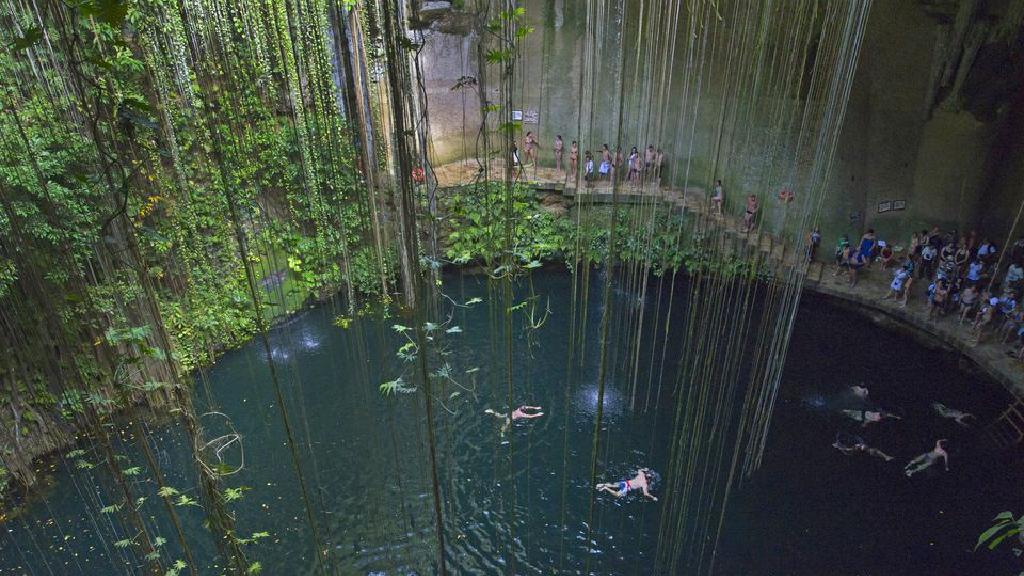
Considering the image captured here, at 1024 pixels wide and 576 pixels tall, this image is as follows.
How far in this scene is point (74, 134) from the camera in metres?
5.41

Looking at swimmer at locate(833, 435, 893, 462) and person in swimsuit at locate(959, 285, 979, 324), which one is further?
person in swimsuit at locate(959, 285, 979, 324)

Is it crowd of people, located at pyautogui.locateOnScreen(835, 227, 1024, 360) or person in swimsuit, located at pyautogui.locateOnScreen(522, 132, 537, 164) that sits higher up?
person in swimsuit, located at pyautogui.locateOnScreen(522, 132, 537, 164)

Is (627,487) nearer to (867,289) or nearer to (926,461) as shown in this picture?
(926,461)

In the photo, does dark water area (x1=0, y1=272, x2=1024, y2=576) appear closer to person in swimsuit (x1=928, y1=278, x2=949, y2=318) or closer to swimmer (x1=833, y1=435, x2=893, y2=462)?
swimmer (x1=833, y1=435, x2=893, y2=462)

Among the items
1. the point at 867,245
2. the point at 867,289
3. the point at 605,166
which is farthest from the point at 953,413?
the point at 605,166

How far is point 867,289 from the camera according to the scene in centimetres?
896

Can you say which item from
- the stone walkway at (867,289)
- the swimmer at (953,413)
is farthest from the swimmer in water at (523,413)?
the swimmer at (953,413)

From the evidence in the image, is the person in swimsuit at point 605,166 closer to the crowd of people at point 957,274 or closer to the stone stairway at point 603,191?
the stone stairway at point 603,191

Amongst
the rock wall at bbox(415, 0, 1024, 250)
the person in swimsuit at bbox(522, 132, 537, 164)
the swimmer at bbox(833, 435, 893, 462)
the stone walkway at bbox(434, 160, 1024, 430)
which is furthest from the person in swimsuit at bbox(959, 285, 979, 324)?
the person in swimsuit at bbox(522, 132, 537, 164)

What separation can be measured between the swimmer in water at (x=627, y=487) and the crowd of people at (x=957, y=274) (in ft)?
14.6

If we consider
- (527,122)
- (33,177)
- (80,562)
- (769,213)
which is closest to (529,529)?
(80,562)

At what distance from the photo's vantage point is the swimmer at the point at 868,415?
679 cm

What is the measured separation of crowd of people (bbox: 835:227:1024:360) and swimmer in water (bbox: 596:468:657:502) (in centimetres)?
445

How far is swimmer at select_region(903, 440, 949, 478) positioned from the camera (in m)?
6.15
